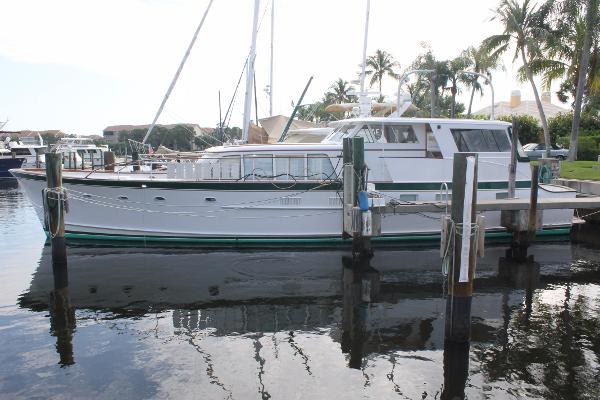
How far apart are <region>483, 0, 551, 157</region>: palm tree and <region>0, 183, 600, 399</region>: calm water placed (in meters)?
17.9

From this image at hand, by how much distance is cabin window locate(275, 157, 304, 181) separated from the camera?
→ 1385cm

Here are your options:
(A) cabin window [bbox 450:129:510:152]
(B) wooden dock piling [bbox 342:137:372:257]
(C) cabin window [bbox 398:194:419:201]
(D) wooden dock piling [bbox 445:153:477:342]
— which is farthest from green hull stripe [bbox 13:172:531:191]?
(D) wooden dock piling [bbox 445:153:477:342]

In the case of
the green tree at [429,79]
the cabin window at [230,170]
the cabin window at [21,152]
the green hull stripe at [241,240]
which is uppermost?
the green tree at [429,79]

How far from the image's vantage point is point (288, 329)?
848cm

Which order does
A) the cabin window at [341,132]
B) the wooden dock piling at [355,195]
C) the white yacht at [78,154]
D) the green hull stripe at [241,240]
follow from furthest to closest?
the white yacht at [78,154], the cabin window at [341,132], the green hull stripe at [241,240], the wooden dock piling at [355,195]

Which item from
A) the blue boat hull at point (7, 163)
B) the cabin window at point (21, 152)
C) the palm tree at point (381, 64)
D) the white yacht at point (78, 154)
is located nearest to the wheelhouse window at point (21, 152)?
the cabin window at point (21, 152)

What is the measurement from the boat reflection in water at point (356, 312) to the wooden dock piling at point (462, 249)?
443mm

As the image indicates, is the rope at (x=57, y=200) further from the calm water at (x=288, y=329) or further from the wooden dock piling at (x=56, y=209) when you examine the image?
the calm water at (x=288, y=329)

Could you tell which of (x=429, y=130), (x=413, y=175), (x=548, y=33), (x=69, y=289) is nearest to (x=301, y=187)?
(x=413, y=175)

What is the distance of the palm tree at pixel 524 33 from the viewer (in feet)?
90.8

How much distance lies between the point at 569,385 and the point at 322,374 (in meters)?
3.21

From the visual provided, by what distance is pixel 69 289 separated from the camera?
10703 millimetres

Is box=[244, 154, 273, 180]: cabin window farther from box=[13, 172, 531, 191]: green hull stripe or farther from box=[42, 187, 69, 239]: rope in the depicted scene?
box=[42, 187, 69, 239]: rope

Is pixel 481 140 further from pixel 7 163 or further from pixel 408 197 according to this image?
pixel 7 163
